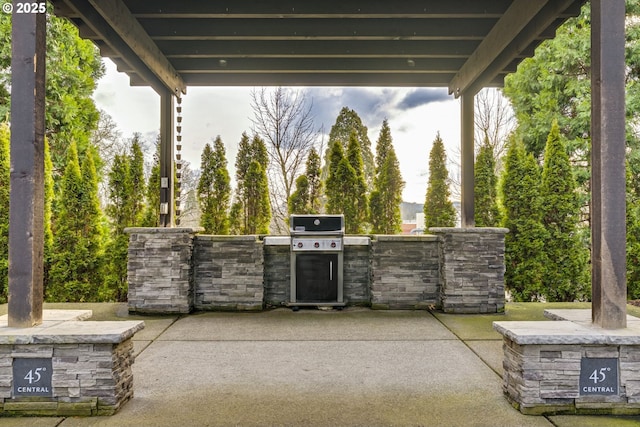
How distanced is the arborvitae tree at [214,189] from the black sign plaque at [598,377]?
5099mm

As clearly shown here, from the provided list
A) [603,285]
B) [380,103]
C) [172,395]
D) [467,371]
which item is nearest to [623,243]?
[603,285]

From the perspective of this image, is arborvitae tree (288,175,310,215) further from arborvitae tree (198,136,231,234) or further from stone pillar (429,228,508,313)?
stone pillar (429,228,508,313)

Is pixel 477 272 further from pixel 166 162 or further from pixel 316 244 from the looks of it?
pixel 166 162

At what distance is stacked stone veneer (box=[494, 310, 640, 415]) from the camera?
2250 mm

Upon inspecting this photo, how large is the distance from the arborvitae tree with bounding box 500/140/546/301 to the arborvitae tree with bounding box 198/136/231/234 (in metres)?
4.02

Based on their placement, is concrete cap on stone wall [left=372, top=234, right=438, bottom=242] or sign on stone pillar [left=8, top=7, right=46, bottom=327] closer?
sign on stone pillar [left=8, top=7, right=46, bottom=327]

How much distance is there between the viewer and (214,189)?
6539 millimetres

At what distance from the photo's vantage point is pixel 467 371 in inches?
116

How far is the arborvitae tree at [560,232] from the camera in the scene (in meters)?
5.96

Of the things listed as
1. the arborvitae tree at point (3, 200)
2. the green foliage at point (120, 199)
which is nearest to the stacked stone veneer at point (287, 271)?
the green foliage at point (120, 199)

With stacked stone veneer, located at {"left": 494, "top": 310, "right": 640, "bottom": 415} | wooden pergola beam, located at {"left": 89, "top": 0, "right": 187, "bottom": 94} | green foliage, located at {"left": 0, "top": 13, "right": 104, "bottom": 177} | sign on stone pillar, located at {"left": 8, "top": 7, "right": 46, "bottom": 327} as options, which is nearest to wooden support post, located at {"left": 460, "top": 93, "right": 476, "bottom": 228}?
stacked stone veneer, located at {"left": 494, "top": 310, "right": 640, "bottom": 415}

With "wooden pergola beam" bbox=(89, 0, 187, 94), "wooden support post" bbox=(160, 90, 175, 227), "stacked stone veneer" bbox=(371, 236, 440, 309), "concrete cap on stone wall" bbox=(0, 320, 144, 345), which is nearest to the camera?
"concrete cap on stone wall" bbox=(0, 320, 144, 345)

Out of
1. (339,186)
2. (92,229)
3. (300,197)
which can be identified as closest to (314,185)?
(300,197)

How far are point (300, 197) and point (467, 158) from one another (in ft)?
8.33
